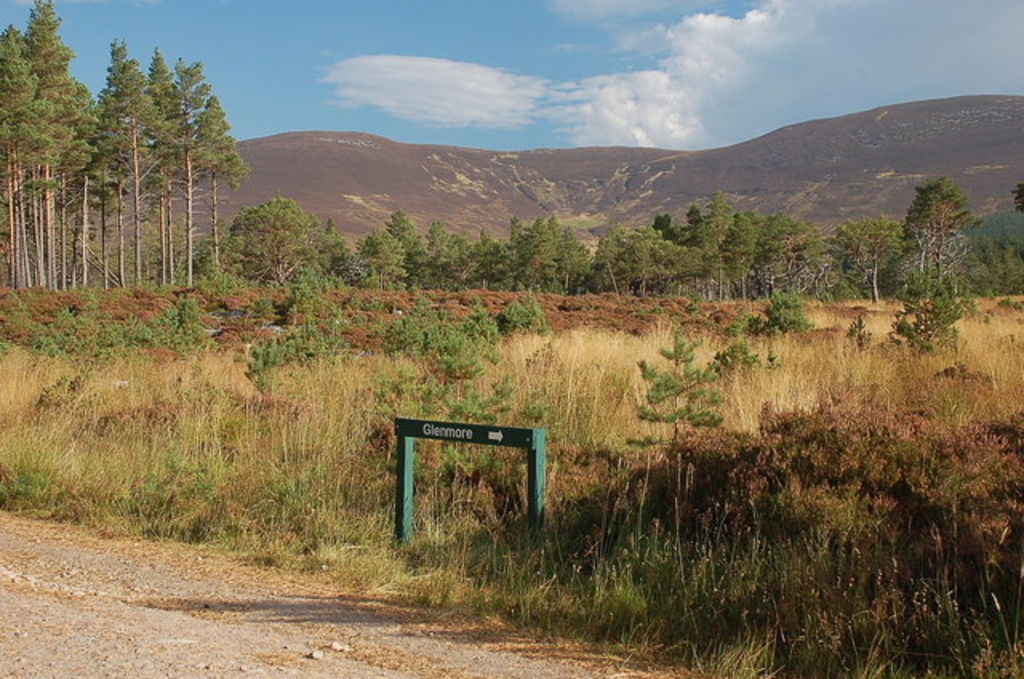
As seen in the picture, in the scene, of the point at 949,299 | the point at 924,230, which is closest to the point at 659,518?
the point at 949,299

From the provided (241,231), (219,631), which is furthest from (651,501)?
(241,231)

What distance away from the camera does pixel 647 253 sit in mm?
79438

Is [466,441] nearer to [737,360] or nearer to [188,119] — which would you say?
[737,360]

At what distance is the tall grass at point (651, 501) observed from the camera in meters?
4.29

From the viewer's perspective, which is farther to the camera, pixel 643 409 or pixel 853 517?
pixel 643 409

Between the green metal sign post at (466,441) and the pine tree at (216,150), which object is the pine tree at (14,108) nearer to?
the pine tree at (216,150)

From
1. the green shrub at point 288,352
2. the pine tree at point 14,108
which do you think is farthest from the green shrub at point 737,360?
the pine tree at point 14,108

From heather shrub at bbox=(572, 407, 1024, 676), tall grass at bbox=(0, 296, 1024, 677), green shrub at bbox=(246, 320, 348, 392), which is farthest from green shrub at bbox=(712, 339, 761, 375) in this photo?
green shrub at bbox=(246, 320, 348, 392)

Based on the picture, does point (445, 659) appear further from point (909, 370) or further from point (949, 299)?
point (949, 299)

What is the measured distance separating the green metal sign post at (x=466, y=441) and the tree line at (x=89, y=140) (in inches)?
1808

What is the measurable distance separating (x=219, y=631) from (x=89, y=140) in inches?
2439

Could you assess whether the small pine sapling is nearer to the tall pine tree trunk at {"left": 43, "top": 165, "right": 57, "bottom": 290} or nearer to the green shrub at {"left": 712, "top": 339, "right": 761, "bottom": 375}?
the green shrub at {"left": 712, "top": 339, "right": 761, "bottom": 375}

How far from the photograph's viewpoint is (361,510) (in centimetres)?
669

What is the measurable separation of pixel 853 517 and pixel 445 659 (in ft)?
8.13
